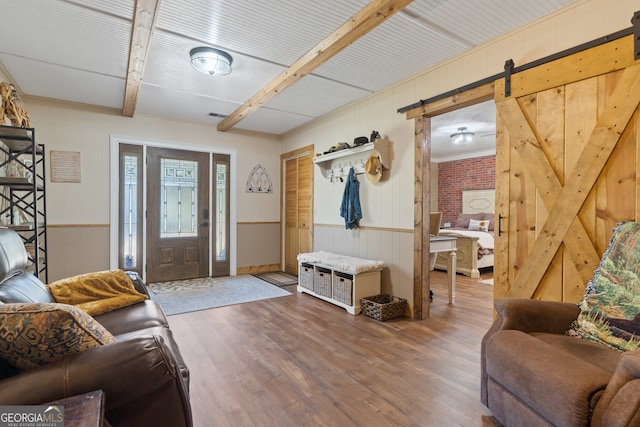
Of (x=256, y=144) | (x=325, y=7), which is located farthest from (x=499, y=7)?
A: (x=256, y=144)

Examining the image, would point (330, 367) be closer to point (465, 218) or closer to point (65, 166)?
point (65, 166)

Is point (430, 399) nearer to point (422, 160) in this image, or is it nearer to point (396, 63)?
point (422, 160)

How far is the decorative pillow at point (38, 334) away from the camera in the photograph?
924 millimetres

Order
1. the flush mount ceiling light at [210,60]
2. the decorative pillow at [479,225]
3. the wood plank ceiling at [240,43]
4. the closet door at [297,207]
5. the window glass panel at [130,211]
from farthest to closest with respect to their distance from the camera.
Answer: the decorative pillow at [479,225], the closet door at [297,207], the window glass panel at [130,211], the flush mount ceiling light at [210,60], the wood plank ceiling at [240,43]

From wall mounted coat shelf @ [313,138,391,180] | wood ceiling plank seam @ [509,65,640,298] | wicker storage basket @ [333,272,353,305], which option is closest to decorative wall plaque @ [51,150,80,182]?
wall mounted coat shelf @ [313,138,391,180]

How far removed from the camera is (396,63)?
3.02 meters

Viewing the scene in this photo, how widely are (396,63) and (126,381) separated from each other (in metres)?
3.13

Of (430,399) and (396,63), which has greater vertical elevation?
(396,63)

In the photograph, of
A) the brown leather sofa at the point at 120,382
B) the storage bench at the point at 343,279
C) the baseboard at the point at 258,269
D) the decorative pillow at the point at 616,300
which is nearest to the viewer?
the brown leather sofa at the point at 120,382

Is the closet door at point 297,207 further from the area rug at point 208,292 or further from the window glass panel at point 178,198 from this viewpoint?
the window glass panel at point 178,198

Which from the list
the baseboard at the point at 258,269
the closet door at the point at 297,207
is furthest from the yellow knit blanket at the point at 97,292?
the baseboard at the point at 258,269

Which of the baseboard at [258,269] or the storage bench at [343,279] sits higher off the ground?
the storage bench at [343,279]

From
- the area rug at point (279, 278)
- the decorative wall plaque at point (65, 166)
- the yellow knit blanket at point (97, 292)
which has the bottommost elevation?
the area rug at point (279, 278)

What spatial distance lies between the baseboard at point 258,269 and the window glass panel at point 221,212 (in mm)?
363
